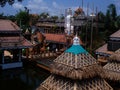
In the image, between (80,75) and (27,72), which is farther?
(27,72)

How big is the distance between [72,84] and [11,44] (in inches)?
674

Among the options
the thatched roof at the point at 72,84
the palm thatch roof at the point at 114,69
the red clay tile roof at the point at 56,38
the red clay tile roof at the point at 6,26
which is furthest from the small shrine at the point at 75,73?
the red clay tile roof at the point at 56,38

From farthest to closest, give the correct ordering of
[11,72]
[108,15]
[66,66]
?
1. [108,15]
2. [11,72]
3. [66,66]

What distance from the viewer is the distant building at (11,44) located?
2302 centimetres

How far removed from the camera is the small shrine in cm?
708

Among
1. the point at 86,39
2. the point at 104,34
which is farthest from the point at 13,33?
the point at 104,34

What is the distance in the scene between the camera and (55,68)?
7.59 m

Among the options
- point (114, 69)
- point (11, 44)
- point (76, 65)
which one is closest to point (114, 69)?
point (114, 69)

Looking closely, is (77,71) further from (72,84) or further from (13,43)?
(13,43)

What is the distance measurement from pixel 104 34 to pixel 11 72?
1276 cm

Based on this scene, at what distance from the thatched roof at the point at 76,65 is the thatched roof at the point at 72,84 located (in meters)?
0.22

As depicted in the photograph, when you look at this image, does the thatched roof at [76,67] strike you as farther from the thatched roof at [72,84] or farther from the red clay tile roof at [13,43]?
the red clay tile roof at [13,43]

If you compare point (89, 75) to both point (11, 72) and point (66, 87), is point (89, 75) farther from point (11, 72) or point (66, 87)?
point (11, 72)

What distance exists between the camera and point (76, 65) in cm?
722
